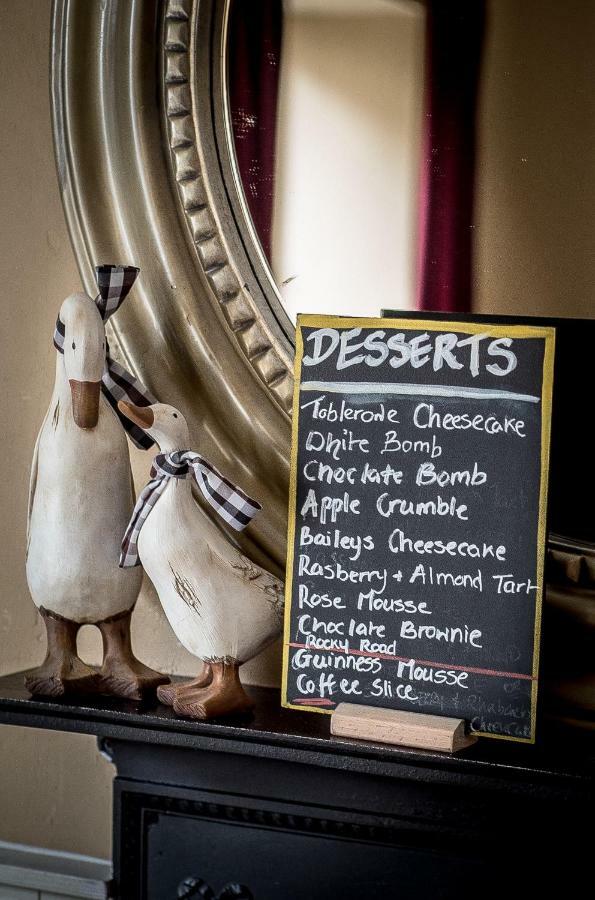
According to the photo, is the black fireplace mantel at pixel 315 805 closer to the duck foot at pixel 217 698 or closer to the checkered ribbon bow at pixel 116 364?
the duck foot at pixel 217 698

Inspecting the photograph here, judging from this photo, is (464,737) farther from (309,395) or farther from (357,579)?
(309,395)

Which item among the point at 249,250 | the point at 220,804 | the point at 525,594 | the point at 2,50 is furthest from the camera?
the point at 2,50

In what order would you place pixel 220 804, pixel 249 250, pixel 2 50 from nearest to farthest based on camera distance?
pixel 220 804
pixel 249 250
pixel 2 50

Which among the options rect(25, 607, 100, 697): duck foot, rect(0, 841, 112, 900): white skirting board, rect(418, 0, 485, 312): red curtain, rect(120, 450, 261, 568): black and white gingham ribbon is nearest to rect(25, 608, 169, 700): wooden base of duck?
rect(25, 607, 100, 697): duck foot

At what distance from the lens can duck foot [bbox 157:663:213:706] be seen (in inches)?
43.9

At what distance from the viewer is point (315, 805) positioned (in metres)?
1.10

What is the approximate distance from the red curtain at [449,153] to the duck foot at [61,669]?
53 centimetres

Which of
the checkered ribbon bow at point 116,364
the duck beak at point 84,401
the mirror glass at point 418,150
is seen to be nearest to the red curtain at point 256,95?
the mirror glass at point 418,150

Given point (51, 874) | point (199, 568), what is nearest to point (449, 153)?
point (199, 568)

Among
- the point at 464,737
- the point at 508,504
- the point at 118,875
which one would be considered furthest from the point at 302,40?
the point at 118,875

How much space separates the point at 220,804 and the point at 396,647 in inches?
10.9

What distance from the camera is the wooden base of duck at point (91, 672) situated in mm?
1171

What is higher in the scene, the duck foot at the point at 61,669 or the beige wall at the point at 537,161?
the beige wall at the point at 537,161

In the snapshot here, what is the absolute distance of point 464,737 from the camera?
1.00 meters
